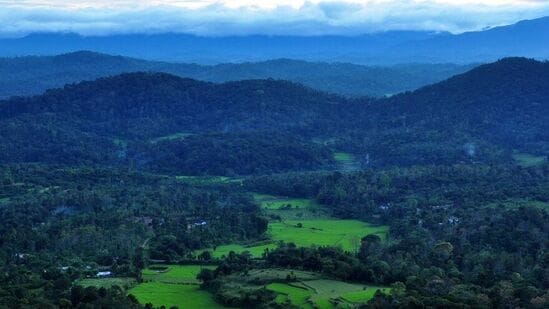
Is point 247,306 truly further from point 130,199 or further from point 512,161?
point 512,161

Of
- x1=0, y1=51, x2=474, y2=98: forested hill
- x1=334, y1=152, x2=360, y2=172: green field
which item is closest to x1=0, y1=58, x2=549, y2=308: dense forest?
x1=334, y1=152, x2=360, y2=172: green field

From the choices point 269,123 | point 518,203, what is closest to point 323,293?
point 518,203

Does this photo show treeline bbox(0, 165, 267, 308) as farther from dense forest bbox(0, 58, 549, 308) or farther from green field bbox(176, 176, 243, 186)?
green field bbox(176, 176, 243, 186)

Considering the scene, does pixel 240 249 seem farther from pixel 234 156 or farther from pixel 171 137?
pixel 171 137

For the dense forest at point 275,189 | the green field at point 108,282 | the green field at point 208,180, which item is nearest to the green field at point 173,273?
the dense forest at point 275,189

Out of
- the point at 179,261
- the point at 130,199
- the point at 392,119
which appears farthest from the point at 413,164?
the point at 179,261

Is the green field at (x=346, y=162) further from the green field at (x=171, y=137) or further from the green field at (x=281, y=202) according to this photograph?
the green field at (x=171, y=137)
